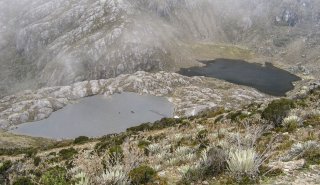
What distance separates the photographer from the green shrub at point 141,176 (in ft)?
42.2

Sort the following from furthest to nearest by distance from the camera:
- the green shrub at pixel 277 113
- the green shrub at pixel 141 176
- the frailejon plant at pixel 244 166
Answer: the green shrub at pixel 277 113 < the green shrub at pixel 141 176 < the frailejon plant at pixel 244 166

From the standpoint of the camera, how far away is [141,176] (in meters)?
13.0

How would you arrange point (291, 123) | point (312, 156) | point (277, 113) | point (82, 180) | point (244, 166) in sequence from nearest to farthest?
1. point (82, 180)
2. point (244, 166)
3. point (312, 156)
4. point (291, 123)
5. point (277, 113)

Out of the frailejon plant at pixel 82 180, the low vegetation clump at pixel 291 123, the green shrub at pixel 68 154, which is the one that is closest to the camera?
the frailejon plant at pixel 82 180

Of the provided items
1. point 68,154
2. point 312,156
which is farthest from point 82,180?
point 68,154

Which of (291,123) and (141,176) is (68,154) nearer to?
(291,123)

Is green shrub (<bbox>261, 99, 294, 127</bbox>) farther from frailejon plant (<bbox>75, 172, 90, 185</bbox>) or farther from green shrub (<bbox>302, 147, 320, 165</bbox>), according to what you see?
frailejon plant (<bbox>75, 172, 90, 185</bbox>)

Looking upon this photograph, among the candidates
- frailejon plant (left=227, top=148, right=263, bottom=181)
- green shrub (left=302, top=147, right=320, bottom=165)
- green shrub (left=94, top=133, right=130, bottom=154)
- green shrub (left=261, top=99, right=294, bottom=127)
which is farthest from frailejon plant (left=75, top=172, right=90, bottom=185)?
green shrub (left=94, top=133, right=130, bottom=154)

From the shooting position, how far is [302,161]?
1262 centimetres

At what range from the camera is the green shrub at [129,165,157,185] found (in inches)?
507

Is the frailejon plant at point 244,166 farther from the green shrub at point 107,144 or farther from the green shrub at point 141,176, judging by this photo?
the green shrub at point 107,144

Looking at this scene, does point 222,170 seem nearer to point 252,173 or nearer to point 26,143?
point 252,173

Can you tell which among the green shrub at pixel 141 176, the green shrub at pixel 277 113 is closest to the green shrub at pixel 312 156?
the green shrub at pixel 141 176

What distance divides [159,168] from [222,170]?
4346 millimetres
